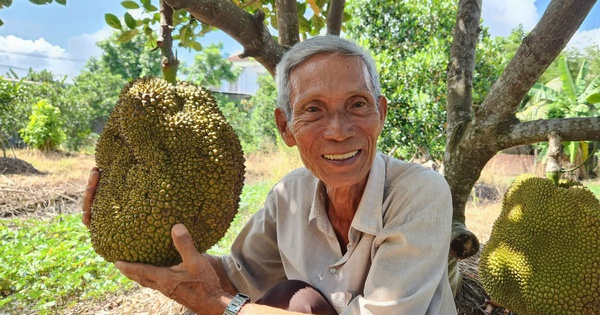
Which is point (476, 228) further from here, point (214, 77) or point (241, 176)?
point (214, 77)

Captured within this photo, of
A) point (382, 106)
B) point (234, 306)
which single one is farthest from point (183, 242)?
point (382, 106)

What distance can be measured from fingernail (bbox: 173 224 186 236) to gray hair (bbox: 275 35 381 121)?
1.59 feet

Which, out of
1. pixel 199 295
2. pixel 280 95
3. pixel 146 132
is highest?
pixel 280 95

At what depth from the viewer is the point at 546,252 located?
1.71 meters

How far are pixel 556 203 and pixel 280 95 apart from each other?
3.91ft

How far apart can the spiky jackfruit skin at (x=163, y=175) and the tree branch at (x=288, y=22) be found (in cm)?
64

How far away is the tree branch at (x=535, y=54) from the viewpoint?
1.55m

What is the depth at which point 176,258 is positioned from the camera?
4.28 ft

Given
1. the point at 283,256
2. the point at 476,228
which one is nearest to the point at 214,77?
the point at 476,228

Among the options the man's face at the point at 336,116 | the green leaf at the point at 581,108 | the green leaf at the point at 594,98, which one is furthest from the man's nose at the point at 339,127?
the green leaf at the point at 581,108

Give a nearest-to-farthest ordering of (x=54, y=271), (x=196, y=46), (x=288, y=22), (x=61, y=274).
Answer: (x=288, y=22) → (x=196, y=46) → (x=61, y=274) → (x=54, y=271)

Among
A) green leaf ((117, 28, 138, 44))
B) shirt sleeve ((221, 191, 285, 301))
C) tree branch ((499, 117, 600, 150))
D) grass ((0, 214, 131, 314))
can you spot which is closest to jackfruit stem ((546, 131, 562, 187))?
tree branch ((499, 117, 600, 150))

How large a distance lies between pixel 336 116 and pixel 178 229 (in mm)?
549

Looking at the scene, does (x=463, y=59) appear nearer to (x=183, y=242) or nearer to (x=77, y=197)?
(x=183, y=242)
